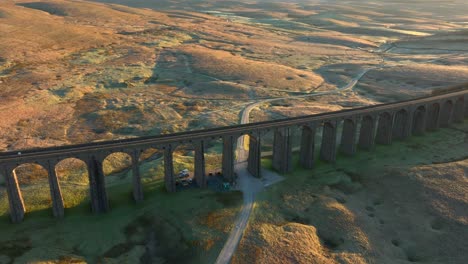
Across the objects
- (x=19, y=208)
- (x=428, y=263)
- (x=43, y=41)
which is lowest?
(x=428, y=263)

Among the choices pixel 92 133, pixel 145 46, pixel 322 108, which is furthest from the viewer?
pixel 145 46

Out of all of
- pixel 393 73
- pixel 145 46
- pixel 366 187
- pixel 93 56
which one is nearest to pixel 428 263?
pixel 366 187

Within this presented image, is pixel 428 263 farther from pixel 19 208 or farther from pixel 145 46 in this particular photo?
pixel 145 46

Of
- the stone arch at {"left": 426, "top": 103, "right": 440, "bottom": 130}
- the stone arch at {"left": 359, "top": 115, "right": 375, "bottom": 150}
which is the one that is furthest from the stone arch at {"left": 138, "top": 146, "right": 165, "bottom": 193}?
the stone arch at {"left": 426, "top": 103, "right": 440, "bottom": 130}

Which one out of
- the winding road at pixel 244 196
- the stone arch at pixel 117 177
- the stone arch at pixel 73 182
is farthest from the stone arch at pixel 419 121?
the stone arch at pixel 73 182

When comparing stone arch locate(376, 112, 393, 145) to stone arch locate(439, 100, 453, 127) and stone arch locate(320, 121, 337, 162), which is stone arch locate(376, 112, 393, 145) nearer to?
stone arch locate(320, 121, 337, 162)

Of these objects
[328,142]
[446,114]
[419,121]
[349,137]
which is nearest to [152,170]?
[328,142]

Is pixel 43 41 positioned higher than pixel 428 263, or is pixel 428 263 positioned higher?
pixel 43 41

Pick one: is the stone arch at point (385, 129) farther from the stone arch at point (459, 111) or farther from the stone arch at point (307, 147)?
the stone arch at point (459, 111)
